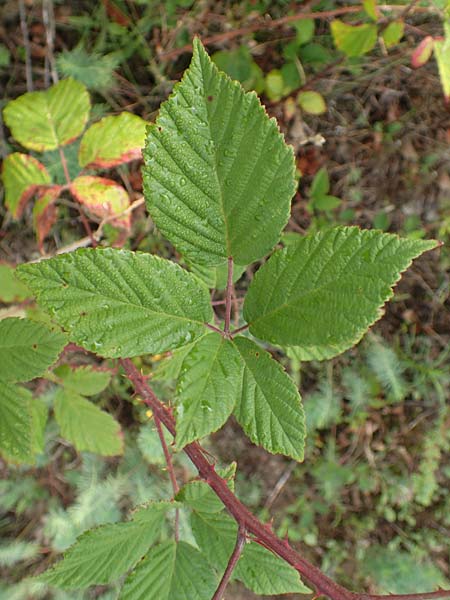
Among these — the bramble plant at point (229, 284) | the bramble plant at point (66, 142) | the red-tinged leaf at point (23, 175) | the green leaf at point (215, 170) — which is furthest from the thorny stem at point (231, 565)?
the red-tinged leaf at point (23, 175)

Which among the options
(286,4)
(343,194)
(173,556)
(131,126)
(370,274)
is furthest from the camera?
(343,194)

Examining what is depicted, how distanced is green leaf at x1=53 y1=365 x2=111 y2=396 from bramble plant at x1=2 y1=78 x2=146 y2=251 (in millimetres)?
370

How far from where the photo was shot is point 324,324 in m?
0.78

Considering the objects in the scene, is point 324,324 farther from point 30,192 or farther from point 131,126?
point 30,192

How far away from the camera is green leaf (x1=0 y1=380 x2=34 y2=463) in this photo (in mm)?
1154

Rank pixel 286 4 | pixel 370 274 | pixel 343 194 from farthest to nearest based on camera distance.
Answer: pixel 343 194 < pixel 286 4 < pixel 370 274

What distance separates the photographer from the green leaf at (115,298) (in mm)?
793

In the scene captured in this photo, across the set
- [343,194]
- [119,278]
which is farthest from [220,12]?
[119,278]

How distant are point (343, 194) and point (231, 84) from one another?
64.3 inches

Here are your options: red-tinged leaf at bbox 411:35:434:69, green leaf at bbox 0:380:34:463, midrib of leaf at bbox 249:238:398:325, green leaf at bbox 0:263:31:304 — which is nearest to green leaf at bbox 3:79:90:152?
green leaf at bbox 0:263:31:304

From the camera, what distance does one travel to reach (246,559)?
106 centimetres

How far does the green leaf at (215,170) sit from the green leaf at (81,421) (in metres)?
0.94

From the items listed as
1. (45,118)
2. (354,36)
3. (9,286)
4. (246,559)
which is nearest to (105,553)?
(246,559)

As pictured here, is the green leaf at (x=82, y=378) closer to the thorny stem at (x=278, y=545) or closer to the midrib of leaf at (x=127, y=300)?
the thorny stem at (x=278, y=545)
